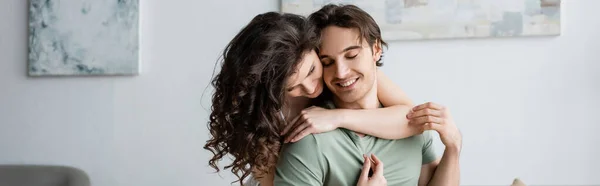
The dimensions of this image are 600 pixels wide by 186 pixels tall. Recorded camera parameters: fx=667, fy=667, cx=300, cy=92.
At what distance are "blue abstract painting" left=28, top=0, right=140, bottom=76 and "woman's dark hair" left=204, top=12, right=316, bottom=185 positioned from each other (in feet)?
5.64

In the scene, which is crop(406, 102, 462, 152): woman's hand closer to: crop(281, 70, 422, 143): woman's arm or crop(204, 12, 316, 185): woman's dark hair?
crop(281, 70, 422, 143): woman's arm

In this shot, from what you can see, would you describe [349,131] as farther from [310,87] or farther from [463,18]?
[463,18]

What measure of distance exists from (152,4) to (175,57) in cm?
30

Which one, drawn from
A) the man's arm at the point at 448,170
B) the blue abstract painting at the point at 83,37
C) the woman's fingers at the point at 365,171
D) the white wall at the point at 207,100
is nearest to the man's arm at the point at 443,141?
the man's arm at the point at 448,170

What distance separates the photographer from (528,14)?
2982mm

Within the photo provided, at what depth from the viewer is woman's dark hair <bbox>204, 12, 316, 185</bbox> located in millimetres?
1663

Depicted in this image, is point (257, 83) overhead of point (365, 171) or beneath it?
overhead

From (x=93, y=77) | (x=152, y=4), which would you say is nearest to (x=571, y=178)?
(x=152, y=4)

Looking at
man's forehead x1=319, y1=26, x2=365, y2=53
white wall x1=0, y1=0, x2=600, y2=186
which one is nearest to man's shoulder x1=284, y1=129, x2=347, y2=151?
man's forehead x1=319, y1=26, x2=365, y2=53

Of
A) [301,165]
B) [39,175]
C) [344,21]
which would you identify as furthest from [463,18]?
[39,175]

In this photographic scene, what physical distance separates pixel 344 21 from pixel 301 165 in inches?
15.9

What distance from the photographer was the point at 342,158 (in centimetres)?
186

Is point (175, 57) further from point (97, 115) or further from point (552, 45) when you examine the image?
point (552, 45)

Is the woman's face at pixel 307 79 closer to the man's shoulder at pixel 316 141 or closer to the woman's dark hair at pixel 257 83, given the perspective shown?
the woman's dark hair at pixel 257 83
